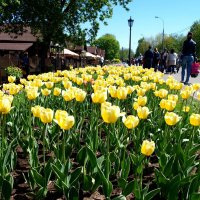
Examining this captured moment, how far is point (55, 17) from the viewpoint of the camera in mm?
24609

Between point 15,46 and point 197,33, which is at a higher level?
point 197,33

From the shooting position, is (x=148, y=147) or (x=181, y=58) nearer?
(x=148, y=147)

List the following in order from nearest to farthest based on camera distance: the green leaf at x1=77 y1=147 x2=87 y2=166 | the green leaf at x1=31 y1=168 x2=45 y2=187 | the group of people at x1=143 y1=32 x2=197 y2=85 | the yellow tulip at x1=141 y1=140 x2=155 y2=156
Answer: the yellow tulip at x1=141 y1=140 x2=155 y2=156 < the green leaf at x1=31 y1=168 x2=45 y2=187 < the green leaf at x1=77 y1=147 x2=87 y2=166 < the group of people at x1=143 y1=32 x2=197 y2=85

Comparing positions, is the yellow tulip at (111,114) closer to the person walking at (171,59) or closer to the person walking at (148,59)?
the person walking at (148,59)

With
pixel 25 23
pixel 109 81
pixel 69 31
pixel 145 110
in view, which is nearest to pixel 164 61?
pixel 69 31

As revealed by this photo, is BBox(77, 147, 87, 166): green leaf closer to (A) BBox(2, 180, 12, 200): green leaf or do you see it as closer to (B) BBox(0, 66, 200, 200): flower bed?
(B) BBox(0, 66, 200, 200): flower bed

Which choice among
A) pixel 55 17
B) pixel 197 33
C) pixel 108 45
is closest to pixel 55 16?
pixel 55 17

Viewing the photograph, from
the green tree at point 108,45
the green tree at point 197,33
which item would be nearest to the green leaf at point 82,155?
the green tree at point 197,33

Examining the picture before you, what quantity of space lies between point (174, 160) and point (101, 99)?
82cm

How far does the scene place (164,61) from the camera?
24.3 m

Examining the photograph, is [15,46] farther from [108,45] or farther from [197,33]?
[108,45]

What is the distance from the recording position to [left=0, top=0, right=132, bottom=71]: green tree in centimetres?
2453

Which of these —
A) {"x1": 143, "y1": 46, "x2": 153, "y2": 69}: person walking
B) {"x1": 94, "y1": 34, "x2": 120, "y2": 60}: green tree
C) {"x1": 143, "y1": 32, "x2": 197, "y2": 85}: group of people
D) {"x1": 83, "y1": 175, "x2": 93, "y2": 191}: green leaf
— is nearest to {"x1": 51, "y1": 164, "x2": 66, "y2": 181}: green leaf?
{"x1": 83, "y1": 175, "x2": 93, "y2": 191}: green leaf

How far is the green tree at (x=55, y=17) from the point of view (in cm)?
2453
